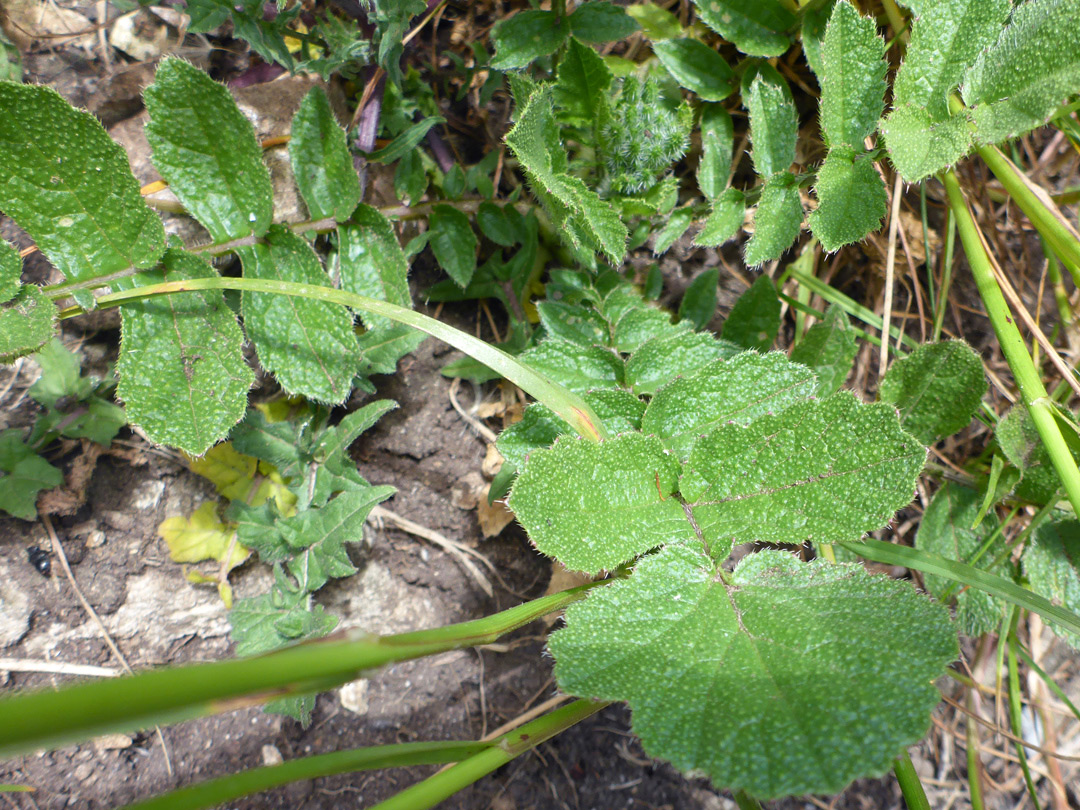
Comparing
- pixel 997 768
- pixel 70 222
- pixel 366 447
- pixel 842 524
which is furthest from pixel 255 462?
pixel 997 768

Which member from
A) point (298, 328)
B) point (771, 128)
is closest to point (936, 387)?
point (771, 128)

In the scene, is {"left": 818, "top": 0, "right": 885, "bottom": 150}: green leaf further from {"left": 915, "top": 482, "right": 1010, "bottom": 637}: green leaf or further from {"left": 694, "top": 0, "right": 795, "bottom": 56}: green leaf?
{"left": 915, "top": 482, "right": 1010, "bottom": 637}: green leaf

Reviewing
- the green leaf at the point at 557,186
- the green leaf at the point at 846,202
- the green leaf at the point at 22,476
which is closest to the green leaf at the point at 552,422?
the green leaf at the point at 557,186

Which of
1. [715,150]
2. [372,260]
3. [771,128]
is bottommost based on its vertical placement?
[372,260]

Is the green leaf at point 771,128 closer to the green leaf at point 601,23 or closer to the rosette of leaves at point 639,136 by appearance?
the rosette of leaves at point 639,136

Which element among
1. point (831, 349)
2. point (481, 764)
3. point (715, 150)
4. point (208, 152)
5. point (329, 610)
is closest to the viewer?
point (481, 764)

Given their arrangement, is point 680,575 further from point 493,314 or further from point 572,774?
point 493,314

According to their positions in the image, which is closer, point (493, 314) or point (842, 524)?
point (842, 524)

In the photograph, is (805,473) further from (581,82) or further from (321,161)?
(321,161)
